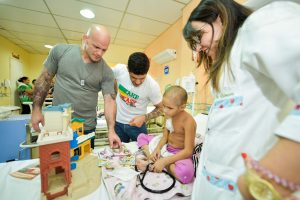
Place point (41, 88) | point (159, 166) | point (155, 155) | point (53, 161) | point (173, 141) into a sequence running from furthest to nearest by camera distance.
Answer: point (41, 88), point (173, 141), point (155, 155), point (159, 166), point (53, 161)

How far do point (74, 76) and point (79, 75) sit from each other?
0.05 meters

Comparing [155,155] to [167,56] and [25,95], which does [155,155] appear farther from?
[25,95]

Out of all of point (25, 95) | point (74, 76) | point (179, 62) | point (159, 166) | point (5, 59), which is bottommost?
point (159, 166)

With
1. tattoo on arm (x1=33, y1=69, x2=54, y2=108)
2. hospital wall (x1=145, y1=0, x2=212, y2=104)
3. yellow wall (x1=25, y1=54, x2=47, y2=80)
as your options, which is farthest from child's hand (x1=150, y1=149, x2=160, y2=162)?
yellow wall (x1=25, y1=54, x2=47, y2=80)

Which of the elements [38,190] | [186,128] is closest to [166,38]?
[186,128]

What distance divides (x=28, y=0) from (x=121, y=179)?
3324 millimetres

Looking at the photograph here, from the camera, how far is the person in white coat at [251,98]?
0.31 metres

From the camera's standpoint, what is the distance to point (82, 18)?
127 inches

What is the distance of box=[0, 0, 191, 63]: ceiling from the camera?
8.85ft

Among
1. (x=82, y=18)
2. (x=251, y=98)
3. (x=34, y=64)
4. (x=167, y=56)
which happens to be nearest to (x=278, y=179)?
(x=251, y=98)

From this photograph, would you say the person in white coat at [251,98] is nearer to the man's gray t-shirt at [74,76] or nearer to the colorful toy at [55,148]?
the colorful toy at [55,148]

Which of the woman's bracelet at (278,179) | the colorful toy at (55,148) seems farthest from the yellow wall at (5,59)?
the woman's bracelet at (278,179)

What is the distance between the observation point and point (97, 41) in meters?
1.41

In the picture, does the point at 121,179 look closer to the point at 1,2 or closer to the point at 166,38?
the point at 166,38
